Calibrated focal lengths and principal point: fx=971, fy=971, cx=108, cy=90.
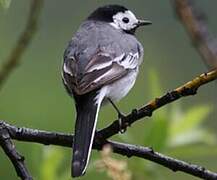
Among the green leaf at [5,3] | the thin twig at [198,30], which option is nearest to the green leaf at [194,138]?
the thin twig at [198,30]

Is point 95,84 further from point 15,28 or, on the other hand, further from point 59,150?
point 15,28

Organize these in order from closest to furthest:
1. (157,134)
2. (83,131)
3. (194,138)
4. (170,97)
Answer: (170,97) < (83,131) < (157,134) < (194,138)

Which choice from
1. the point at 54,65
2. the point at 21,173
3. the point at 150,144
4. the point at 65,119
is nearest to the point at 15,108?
the point at 65,119

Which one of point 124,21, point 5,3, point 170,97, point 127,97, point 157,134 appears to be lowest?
point 127,97

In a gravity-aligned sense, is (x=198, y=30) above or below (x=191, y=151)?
above

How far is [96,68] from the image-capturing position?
154 inches

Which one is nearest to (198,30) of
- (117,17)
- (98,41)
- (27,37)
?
(27,37)

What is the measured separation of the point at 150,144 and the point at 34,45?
5.75 metres

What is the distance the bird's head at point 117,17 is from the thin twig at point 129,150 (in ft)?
6.20

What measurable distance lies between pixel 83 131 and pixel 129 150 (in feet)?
1.28

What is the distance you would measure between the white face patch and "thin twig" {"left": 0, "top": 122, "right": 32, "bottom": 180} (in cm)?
206

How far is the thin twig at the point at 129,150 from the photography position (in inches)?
114

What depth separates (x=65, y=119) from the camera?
661cm

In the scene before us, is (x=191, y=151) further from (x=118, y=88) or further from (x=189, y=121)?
(x=118, y=88)
